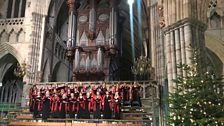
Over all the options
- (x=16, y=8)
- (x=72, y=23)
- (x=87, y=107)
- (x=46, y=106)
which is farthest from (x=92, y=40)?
(x=87, y=107)

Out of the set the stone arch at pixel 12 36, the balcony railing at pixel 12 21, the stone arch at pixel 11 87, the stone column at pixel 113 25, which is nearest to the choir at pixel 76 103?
the stone column at pixel 113 25

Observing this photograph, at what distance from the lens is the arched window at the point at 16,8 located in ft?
64.7

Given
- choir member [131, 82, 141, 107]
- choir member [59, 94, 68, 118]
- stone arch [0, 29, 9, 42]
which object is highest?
stone arch [0, 29, 9, 42]

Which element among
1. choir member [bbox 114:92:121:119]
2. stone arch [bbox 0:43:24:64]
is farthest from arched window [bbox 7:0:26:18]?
choir member [bbox 114:92:121:119]

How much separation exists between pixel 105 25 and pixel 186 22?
1004cm

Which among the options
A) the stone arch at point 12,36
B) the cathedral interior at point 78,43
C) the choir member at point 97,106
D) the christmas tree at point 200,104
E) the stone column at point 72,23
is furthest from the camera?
the stone arch at point 12,36

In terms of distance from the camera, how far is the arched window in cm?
1973

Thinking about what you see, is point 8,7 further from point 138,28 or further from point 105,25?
point 138,28

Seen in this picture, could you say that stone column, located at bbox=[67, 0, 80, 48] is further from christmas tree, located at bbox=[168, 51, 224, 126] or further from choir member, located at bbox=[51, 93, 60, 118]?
christmas tree, located at bbox=[168, 51, 224, 126]

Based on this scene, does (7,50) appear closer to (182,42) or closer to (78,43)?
(78,43)

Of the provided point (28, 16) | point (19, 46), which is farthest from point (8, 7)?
point (19, 46)

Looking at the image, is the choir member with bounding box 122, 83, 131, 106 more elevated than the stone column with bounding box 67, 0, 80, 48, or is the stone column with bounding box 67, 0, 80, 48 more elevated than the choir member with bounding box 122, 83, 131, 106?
the stone column with bounding box 67, 0, 80, 48

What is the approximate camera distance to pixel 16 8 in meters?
20.1

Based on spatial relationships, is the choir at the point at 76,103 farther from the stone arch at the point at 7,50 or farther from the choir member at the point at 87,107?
the stone arch at the point at 7,50
